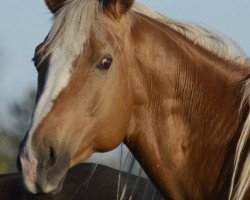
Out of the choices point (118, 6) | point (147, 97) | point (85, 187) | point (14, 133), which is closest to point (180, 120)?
point (147, 97)

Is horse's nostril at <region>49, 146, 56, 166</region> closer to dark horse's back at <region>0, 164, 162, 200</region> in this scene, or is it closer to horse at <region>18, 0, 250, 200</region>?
horse at <region>18, 0, 250, 200</region>

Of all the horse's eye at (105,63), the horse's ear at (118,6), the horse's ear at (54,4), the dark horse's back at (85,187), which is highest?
the horse's ear at (118,6)

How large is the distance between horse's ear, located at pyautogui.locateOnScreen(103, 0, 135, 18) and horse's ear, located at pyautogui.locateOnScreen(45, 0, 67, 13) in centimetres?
34

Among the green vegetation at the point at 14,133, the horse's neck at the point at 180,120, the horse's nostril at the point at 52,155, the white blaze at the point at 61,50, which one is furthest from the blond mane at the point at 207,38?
the green vegetation at the point at 14,133

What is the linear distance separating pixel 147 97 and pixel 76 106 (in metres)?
0.53

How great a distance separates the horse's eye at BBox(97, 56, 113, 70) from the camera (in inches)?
199

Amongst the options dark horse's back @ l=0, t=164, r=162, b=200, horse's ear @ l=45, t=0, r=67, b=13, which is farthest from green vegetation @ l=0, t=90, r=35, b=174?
horse's ear @ l=45, t=0, r=67, b=13

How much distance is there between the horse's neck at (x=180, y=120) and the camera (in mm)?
5254

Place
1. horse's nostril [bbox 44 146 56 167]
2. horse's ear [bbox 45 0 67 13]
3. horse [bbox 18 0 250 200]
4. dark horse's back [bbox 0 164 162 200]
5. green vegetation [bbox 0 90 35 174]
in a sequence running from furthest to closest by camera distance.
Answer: green vegetation [bbox 0 90 35 174] → dark horse's back [bbox 0 164 162 200] → horse's ear [bbox 45 0 67 13] → horse [bbox 18 0 250 200] → horse's nostril [bbox 44 146 56 167]

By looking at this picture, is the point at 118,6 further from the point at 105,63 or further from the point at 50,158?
the point at 50,158

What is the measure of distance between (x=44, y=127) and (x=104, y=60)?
573mm

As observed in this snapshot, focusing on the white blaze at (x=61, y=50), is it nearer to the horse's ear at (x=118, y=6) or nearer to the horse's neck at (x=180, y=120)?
the horse's ear at (x=118, y=6)

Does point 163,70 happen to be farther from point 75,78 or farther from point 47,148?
point 47,148

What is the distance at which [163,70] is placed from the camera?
5.33m
